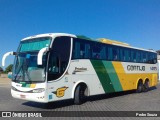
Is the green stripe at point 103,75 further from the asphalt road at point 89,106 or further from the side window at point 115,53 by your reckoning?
the side window at point 115,53

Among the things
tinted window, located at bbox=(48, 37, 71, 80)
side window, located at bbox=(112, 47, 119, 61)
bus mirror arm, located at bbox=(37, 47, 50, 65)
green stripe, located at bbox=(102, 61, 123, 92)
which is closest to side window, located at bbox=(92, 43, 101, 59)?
green stripe, located at bbox=(102, 61, 123, 92)

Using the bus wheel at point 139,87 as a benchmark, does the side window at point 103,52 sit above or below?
above

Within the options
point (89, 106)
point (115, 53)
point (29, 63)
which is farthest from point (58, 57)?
point (115, 53)

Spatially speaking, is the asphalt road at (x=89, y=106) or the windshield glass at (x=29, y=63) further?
the asphalt road at (x=89, y=106)

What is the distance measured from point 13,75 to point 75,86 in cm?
303

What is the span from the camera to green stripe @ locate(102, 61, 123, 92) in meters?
15.0

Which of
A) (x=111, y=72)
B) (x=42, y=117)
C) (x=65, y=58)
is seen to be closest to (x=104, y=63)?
(x=111, y=72)

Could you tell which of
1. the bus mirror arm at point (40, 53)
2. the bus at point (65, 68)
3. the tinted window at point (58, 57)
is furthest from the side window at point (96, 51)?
the bus mirror arm at point (40, 53)

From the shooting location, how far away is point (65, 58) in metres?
11.6

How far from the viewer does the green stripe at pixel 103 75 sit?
14000 mm

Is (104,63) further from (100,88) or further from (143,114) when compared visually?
(143,114)

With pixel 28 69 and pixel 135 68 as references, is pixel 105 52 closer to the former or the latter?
pixel 135 68

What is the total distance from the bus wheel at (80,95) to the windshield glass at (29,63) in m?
2.50

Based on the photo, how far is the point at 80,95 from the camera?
12609 mm
